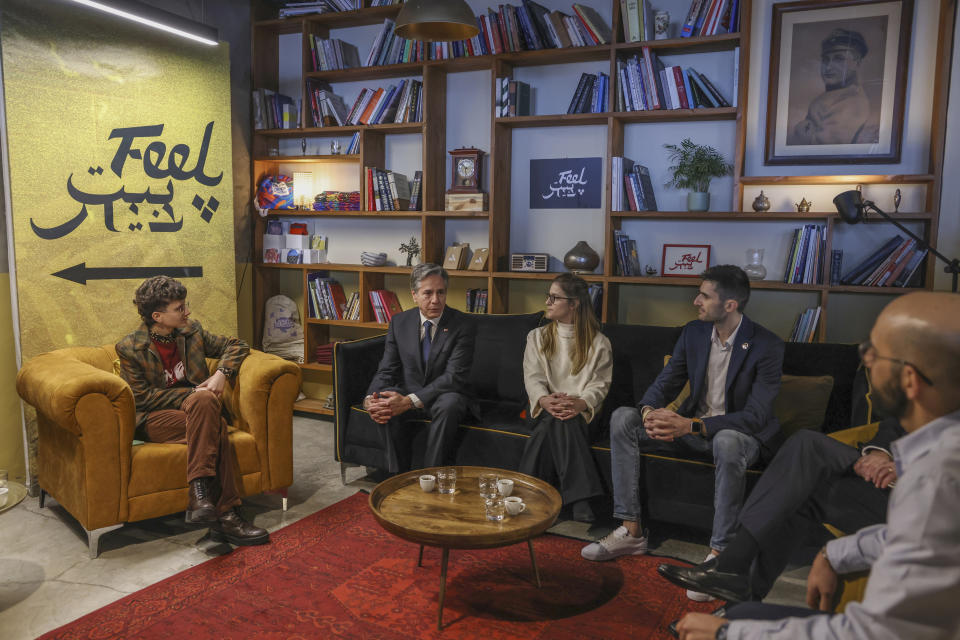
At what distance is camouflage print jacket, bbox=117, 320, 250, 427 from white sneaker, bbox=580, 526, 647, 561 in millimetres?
1808

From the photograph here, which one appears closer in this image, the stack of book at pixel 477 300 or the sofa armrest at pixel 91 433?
the sofa armrest at pixel 91 433

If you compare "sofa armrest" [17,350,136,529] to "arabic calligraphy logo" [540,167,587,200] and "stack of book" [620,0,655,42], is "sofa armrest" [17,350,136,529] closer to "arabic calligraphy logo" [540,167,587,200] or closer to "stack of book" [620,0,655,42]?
"arabic calligraphy logo" [540,167,587,200]

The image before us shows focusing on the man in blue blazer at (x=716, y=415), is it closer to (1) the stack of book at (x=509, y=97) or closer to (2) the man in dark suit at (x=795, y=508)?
(2) the man in dark suit at (x=795, y=508)

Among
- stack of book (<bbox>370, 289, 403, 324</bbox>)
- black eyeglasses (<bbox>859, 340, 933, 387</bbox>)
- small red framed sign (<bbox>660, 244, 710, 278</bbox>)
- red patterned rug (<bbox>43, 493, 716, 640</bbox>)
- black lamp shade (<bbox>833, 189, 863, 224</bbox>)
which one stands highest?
black lamp shade (<bbox>833, 189, 863, 224</bbox>)

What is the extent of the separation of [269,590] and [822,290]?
2956 mm

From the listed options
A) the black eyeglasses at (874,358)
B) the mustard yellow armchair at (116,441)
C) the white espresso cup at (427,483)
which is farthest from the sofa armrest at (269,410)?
the black eyeglasses at (874,358)

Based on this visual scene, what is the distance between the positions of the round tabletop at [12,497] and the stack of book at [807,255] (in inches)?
139

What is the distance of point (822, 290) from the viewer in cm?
360

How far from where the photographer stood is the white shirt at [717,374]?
299cm

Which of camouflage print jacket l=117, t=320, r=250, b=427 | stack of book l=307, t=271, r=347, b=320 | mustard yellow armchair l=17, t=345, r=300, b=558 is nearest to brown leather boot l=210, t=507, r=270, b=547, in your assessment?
mustard yellow armchair l=17, t=345, r=300, b=558

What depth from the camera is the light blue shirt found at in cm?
100

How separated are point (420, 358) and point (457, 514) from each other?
1316 mm

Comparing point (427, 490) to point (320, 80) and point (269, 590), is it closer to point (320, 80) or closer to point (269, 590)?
point (269, 590)

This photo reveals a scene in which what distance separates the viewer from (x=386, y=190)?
15.3 ft
